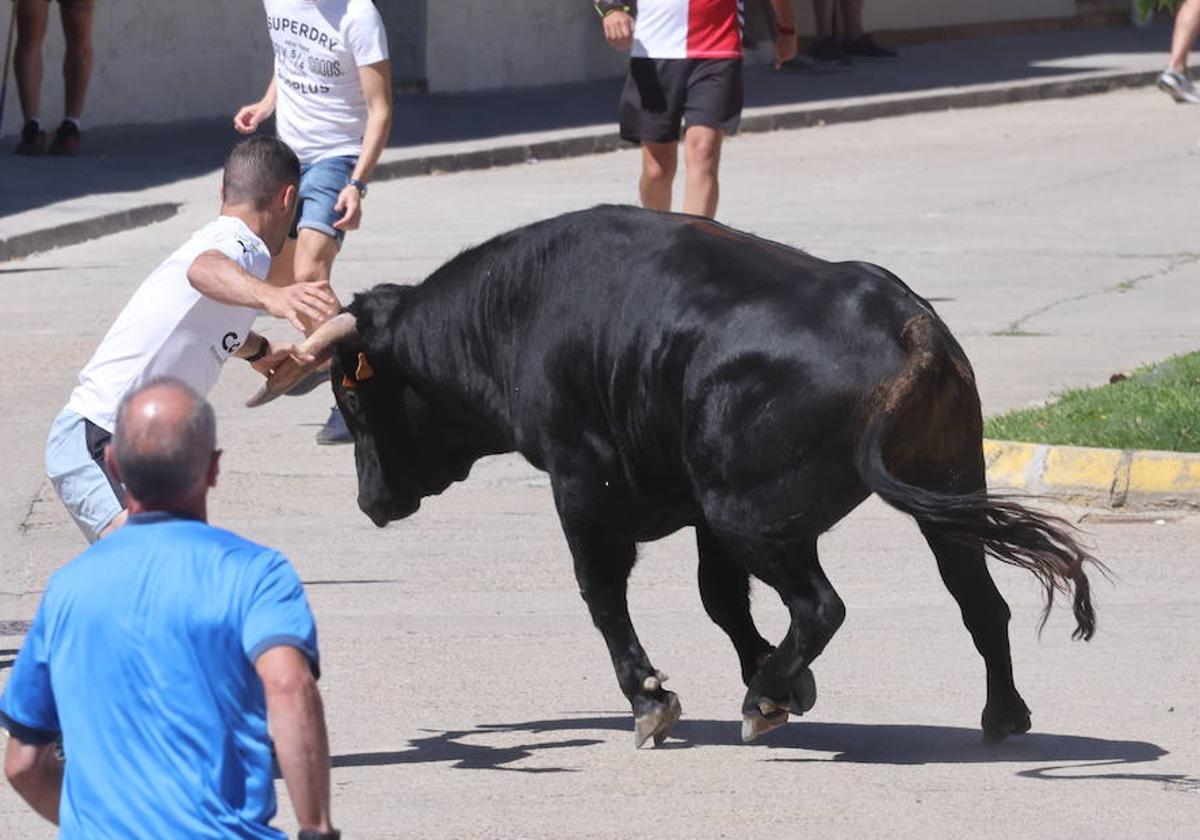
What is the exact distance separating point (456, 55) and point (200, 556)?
20.0 m

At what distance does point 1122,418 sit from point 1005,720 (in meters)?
3.37

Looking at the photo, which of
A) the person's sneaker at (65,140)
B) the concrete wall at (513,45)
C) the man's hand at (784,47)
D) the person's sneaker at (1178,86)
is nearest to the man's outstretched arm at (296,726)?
the man's hand at (784,47)

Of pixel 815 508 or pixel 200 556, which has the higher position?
pixel 200 556

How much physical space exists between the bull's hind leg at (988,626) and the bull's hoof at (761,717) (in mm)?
559

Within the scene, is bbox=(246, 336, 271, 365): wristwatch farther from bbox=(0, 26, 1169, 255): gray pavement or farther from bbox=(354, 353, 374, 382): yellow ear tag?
bbox=(0, 26, 1169, 255): gray pavement

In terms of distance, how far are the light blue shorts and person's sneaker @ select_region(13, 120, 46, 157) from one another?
12986 millimetres

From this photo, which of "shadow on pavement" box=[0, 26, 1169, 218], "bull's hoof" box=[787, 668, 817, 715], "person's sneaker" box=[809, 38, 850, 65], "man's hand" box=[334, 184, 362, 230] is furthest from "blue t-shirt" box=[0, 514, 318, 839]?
"person's sneaker" box=[809, 38, 850, 65]

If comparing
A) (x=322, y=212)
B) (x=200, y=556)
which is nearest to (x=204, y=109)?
(x=322, y=212)

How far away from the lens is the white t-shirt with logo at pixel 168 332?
19.2 feet

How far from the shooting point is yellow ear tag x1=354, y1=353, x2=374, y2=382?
6488 millimetres

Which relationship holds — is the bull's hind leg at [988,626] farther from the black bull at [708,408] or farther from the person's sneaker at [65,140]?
the person's sneaker at [65,140]

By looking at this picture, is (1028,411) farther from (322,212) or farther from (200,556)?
(200,556)

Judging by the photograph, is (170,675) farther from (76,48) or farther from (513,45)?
(513,45)

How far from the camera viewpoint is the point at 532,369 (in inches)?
244
